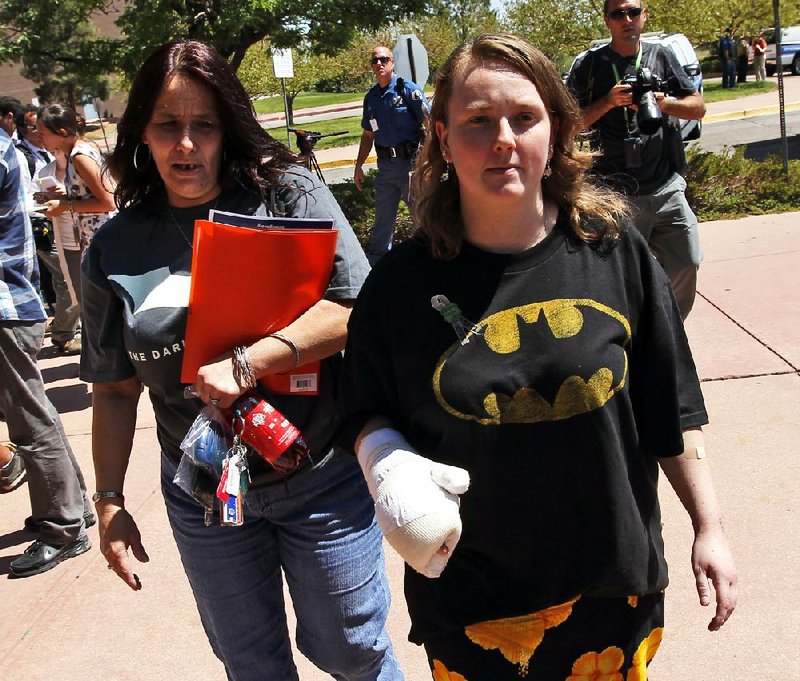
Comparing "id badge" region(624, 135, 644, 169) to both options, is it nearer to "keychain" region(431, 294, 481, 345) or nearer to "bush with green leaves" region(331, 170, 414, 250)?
"keychain" region(431, 294, 481, 345)

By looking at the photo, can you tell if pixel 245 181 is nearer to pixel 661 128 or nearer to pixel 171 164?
pixel 171 164

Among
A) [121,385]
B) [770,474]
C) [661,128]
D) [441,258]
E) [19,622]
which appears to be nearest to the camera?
[441,258]

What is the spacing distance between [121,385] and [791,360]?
13.7ft

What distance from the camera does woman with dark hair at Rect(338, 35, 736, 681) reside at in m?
1.77

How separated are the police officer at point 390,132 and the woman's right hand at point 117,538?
6513 mm

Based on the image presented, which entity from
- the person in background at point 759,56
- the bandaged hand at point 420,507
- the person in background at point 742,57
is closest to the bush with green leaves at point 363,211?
the bandaged hand at point 420,507

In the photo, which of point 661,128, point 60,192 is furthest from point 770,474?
point 60,192

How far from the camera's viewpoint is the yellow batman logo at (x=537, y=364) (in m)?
1.75

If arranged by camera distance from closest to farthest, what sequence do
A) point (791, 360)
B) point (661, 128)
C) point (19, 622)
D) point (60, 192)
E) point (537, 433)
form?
point (537, 433) → point (19, 622) → point (661, 128) → point (791, 360) → point (60, 192)

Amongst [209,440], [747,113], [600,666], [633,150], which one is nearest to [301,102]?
[747,113]

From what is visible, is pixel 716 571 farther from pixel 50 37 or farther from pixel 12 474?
pixel 50 37

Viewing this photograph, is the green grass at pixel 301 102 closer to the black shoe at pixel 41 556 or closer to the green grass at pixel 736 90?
the green grass at pixel 736 90

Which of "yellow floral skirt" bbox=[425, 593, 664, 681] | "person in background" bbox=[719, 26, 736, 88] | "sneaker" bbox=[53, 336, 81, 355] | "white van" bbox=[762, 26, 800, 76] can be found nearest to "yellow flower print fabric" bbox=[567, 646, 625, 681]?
"yellow floral skirt" bbox=[425, 593, 664, 681]

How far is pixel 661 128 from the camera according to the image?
4.78 meters
